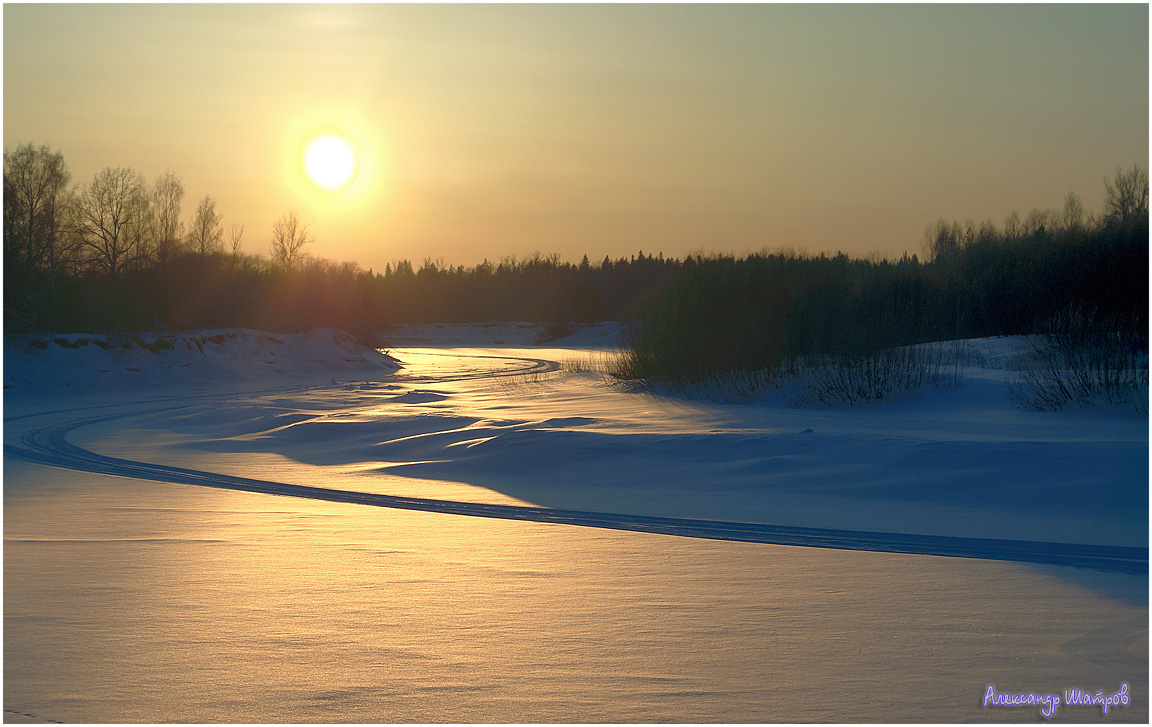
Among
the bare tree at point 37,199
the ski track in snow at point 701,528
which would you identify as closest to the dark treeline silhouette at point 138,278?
the bare tree at point 37,199

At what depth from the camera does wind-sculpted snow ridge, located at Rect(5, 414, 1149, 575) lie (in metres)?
6.12

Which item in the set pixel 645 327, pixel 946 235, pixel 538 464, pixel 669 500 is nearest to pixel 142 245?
pixel 645 327

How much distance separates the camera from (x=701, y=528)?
23.9ft

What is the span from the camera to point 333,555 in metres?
6.18

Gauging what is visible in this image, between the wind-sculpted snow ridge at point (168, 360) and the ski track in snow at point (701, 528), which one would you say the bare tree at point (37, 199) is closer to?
the wind-sculpted snow ridge at point (168, 360)

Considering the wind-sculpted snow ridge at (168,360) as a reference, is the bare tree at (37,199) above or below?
above

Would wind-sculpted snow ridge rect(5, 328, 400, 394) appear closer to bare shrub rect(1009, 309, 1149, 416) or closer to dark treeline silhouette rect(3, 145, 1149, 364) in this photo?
dark treeline silhouette rect(3, 145, 1149, 364)

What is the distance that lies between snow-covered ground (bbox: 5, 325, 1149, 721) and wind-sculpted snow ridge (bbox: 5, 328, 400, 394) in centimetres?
1406

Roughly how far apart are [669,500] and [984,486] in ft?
9.94

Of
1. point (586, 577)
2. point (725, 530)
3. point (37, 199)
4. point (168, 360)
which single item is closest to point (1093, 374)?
point (725, 530)

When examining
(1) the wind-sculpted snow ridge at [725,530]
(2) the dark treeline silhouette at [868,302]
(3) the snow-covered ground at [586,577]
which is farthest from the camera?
(2) the dark treeline silhouette at [868,302]

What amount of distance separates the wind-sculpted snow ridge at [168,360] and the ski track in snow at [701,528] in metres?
16.2

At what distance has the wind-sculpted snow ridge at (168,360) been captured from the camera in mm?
26047

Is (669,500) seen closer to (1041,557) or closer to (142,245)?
(1041,557)
